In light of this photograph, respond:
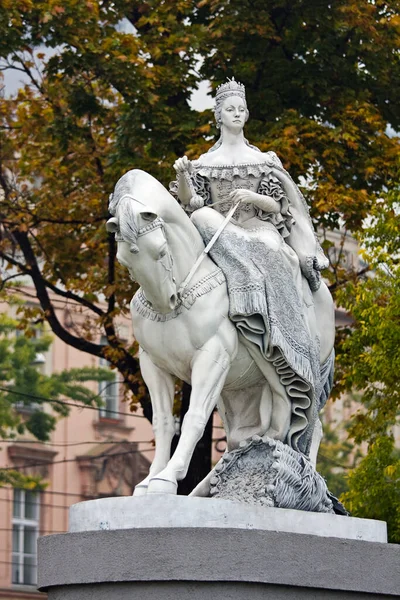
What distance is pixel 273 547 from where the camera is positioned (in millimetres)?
9414

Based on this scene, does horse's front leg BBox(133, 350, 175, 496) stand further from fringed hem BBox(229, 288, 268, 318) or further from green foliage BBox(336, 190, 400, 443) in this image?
green foliage BBox(336, 190, 400, 443)

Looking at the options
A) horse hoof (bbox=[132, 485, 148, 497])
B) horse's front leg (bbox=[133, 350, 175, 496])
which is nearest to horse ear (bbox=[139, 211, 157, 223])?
horse's front leg (bbox=[133, 350, 175, 496])

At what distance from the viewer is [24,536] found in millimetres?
35531

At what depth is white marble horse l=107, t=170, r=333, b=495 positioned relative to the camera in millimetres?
9742

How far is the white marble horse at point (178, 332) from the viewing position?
9.74m

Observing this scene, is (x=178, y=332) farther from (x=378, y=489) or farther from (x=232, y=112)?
(x=378, y=489)

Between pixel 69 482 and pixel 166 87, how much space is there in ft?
60.6

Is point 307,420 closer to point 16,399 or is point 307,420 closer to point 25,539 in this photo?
point 16,399

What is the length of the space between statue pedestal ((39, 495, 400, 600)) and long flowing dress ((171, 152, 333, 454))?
984 millimetres

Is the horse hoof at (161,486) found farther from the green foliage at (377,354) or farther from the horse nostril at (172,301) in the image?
the green foliage at (377,354)

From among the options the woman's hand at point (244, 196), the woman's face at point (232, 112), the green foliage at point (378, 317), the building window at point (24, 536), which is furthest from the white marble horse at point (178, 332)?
the building window at point (24, 536)

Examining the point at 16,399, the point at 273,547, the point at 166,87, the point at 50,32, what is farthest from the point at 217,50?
the point at 16,399

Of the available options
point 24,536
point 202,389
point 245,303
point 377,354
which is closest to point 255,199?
point 245,303

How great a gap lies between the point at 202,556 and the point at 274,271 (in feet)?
6.93
